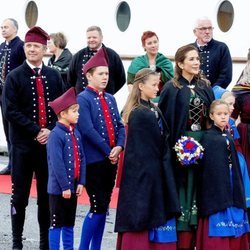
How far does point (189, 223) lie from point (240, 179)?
0.55 m

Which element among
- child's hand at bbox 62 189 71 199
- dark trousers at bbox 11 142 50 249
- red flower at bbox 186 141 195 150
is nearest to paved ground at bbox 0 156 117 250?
dark trousers at bbox 11 142 50 249

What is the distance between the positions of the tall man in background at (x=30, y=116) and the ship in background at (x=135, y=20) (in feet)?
15.7

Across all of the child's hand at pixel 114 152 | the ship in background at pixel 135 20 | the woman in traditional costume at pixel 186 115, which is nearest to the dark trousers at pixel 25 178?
the child's hand at pixel 114 152

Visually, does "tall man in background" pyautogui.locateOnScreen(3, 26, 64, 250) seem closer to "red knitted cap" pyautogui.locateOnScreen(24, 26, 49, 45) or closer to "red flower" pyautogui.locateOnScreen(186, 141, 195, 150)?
"red knitted cap" pyautogui.locateOnScreen(24, 26, 49, 45)

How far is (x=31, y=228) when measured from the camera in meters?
9.97

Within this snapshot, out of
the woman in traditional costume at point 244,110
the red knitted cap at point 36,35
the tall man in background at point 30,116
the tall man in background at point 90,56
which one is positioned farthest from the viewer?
the tall man in background at point 90,56

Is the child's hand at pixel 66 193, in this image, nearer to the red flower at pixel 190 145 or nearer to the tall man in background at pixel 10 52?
the red flower at pixel 190 145

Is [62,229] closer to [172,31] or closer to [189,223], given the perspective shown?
[189,223]

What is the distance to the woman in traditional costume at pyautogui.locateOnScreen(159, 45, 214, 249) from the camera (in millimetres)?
8211

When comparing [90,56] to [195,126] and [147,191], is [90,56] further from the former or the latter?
[147,191]

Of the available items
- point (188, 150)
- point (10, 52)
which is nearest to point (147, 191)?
point (188, 150)

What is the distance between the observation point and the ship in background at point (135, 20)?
13.2 m

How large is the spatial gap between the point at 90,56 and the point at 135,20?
4242 millimetres

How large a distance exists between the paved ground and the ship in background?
326cm
